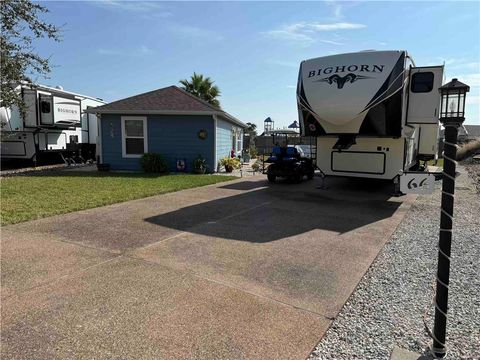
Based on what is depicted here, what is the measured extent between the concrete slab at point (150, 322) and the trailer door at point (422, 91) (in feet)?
22.7

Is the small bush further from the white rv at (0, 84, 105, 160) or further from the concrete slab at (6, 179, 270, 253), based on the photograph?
the concrete slab at (6, 179, 270, 253)

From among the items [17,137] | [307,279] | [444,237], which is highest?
[17,137]

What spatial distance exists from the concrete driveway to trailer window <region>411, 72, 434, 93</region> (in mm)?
3248

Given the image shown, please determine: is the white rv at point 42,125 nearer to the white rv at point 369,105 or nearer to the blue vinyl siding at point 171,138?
the blue vinyl siding at point 171,138

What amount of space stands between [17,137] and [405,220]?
52.5 ft

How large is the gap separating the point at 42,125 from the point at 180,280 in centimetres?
1457

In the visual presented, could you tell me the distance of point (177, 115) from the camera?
14.4 meters

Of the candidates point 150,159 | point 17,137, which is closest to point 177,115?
point 150,159

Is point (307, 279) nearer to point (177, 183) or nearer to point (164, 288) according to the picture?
point (164, 288)

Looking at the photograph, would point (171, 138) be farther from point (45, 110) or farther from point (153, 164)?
point (45, 110)

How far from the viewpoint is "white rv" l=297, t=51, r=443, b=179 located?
7.76 m

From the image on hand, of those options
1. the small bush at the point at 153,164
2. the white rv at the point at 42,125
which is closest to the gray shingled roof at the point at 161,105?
the small bush at the point at 153,164

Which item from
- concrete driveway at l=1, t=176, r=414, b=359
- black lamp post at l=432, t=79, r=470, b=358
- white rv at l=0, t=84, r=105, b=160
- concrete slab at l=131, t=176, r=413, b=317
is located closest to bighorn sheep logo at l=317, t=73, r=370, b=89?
concrete slab at l=131, t=176, r=413, b=317

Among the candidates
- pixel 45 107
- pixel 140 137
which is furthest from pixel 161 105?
pixel 45 107
